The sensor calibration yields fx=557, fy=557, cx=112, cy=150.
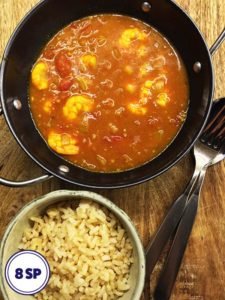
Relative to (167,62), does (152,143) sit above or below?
below

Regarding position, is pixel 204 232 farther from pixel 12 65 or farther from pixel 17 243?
pixel 12 65

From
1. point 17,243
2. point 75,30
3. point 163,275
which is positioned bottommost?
point 163,275

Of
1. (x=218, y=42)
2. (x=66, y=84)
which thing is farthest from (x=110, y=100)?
(x=218, y=42)

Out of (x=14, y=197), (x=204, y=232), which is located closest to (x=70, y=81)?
(x=14, y=197)

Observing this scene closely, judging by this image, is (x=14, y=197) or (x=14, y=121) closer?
(x=14, y=121)

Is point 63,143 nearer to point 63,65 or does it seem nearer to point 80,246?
point 63,65

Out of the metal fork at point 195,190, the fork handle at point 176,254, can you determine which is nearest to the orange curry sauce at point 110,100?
the metal fork at point 195,190

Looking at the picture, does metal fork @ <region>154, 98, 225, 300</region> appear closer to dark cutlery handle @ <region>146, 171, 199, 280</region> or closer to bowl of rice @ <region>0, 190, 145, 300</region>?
dark cutlery handle @ <region>146, 171, 199, 280</region>
